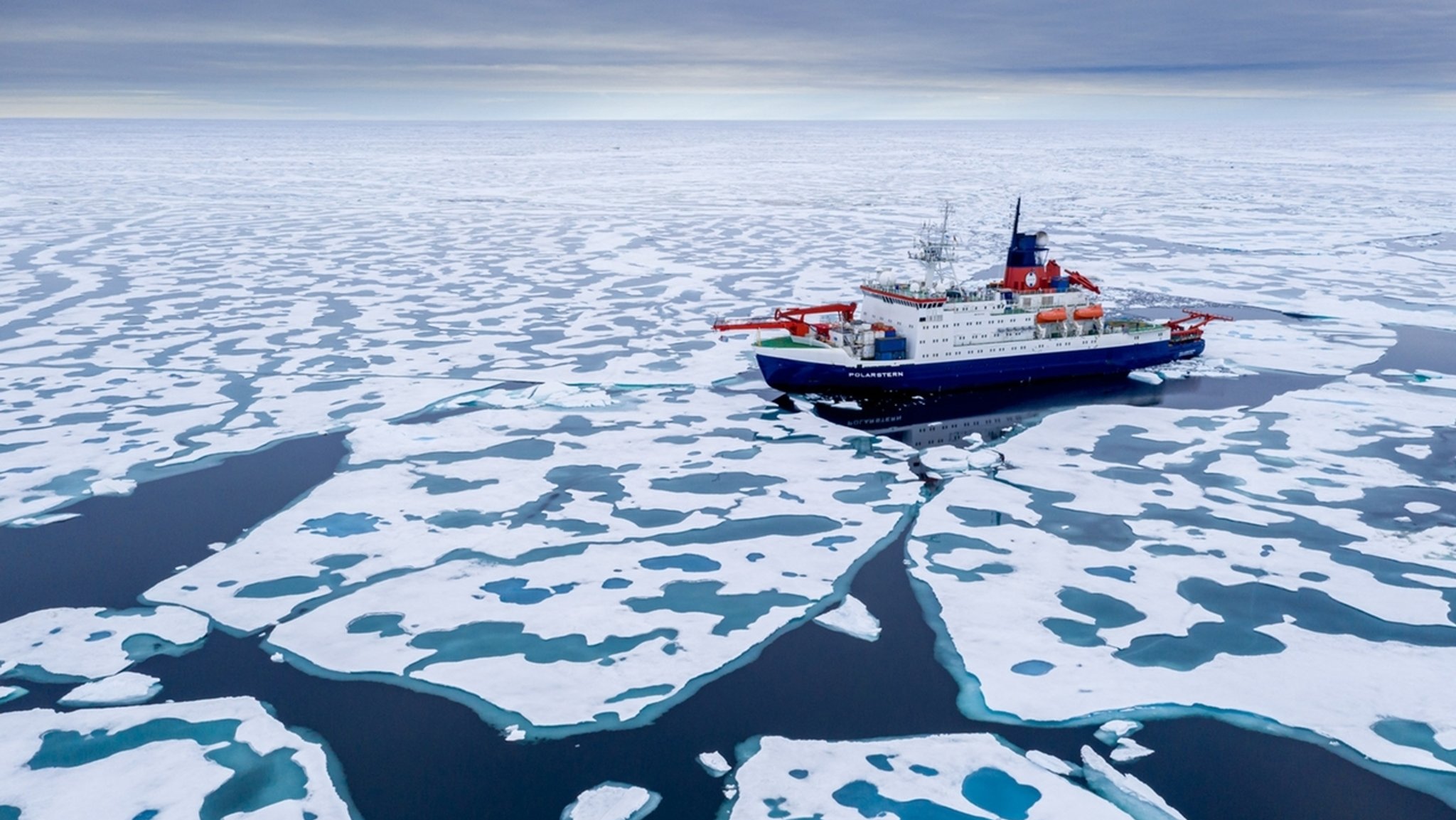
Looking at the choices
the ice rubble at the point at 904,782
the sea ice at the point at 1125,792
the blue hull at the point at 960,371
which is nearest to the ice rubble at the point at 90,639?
the ice rubble at the point at 904,782

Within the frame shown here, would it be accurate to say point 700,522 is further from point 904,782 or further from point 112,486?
point 112,486

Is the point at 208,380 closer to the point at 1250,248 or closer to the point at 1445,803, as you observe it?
the point at 1445,803

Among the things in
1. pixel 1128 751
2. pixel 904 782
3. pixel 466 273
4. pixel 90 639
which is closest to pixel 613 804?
pixel 904 782

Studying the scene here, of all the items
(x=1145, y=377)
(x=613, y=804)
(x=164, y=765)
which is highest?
(x=1145, y=377)

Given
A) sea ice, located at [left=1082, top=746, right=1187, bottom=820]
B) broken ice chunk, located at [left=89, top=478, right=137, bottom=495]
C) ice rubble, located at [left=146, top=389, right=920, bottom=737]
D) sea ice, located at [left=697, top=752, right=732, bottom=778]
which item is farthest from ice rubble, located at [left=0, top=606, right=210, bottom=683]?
sea ice, located at [left=1082, top=746, right=1187, bottom=820]

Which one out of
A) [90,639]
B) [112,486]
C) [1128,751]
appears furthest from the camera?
[112,486]

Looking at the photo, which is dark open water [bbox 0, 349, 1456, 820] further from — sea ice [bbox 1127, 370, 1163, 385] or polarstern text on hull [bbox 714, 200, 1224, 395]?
sea ice [bbox 1127, 370, 1163, 385]

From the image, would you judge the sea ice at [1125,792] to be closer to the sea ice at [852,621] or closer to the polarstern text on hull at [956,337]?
the sea ice at [852,621]
